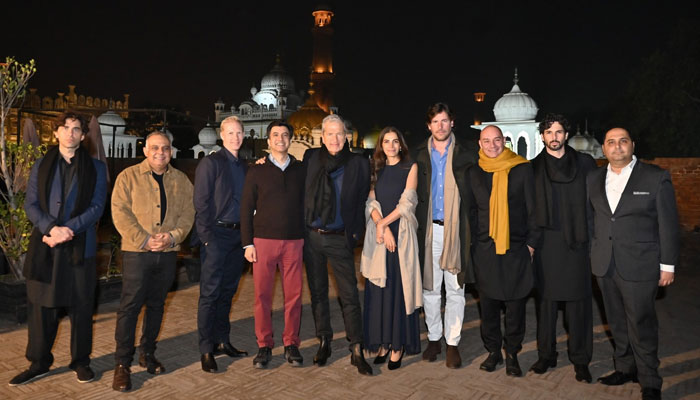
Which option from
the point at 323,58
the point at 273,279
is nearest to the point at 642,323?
the point at 273,279

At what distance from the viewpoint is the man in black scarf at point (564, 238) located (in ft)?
14.0

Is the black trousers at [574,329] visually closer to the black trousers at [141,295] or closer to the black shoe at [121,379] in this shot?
the black trousers at [141,295]

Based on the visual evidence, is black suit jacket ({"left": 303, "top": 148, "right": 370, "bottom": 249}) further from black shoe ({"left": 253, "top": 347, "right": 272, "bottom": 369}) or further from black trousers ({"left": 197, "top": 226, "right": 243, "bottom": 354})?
black shoe ({"left": 253, "top": 347, "right": 272, "bottom": 369})

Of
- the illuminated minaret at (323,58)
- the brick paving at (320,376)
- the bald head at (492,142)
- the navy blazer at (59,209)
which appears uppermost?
the illuminated minaret at (323,58)

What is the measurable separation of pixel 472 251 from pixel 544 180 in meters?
0.91

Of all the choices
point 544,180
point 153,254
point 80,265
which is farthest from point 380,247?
point 80,265

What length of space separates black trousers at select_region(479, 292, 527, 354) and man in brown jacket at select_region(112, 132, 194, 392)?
2.83 metres

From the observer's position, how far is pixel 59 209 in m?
4.08

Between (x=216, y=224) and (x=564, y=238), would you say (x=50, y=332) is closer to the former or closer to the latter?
(x=216, y=224)

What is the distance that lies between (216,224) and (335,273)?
118cm

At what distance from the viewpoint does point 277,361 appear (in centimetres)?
468

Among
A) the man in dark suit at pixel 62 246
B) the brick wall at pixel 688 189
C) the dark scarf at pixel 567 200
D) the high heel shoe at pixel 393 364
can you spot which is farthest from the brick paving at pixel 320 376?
the brick wall at pixel 688 189

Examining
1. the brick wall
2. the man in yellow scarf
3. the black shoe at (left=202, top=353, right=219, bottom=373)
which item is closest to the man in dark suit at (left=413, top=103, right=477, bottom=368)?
the man in yellow scarf

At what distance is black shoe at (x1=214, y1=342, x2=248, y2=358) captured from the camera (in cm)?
479
